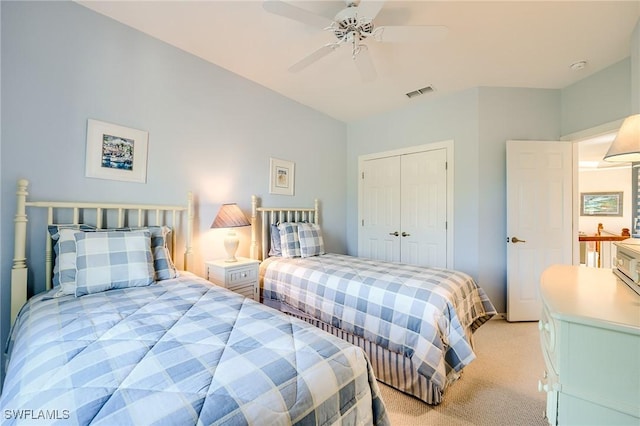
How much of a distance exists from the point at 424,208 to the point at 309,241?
1.64 meters

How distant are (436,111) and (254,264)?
9.56 feet

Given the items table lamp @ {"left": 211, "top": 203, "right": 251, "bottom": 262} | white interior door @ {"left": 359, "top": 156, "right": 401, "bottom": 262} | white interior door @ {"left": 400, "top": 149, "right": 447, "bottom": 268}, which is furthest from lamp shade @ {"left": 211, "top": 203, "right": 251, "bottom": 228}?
white interior door @ {"left": 400, "top": 149, "right": 447, "bottom": 268}

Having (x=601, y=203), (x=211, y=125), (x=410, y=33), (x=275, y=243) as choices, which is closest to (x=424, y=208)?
(x=275, y=243)

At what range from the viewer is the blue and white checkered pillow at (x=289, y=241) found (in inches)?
119

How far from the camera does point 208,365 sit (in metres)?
0.88

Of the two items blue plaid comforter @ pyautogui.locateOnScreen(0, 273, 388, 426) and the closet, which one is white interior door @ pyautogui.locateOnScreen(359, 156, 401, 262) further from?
blue plaid comforter @ pyautogui.locateOnScreen(0, 273, 388, 426)

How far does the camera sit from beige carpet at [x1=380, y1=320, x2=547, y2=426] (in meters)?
1.63

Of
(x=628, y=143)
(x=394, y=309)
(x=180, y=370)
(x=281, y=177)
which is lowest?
(x=394, y=309)

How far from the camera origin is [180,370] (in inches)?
33.3

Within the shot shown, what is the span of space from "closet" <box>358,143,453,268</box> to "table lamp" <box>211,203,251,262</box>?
2168mm

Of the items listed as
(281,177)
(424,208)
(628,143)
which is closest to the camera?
(628,143)

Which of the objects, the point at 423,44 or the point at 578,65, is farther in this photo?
the point at 578,65

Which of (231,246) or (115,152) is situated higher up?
(115,152)

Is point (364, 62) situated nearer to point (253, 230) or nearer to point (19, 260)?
point (253, 230)
